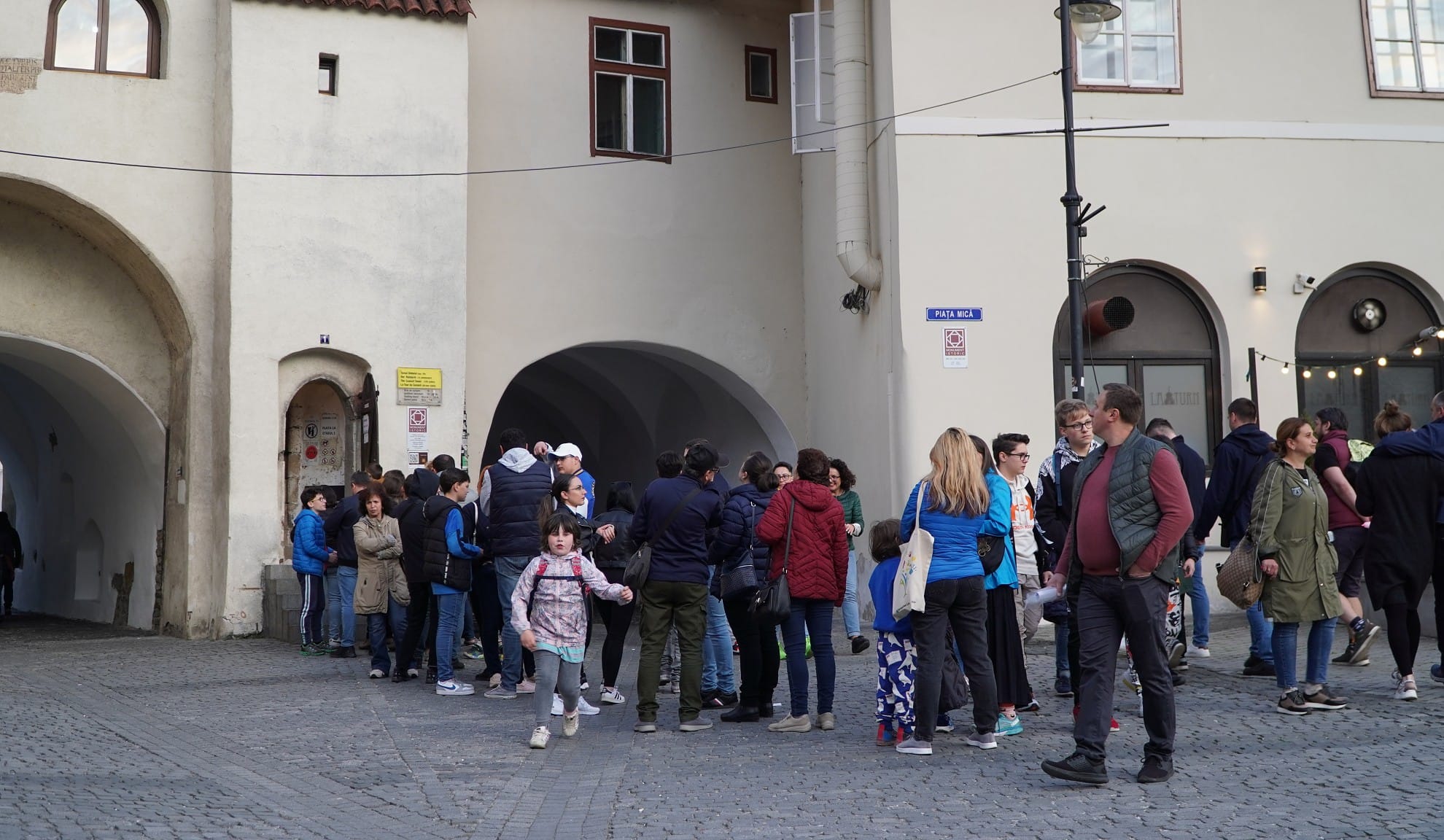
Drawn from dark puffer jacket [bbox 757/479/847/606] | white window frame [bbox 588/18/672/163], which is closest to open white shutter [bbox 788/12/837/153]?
white window frame [bbox 588/18/672/163]

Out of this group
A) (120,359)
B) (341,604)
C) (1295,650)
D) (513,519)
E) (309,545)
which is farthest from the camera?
(120,359)

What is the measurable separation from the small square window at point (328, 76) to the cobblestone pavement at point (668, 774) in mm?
7971

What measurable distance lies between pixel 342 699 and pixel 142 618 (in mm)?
8726

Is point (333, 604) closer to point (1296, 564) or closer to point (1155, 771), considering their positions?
point (1296, 564)

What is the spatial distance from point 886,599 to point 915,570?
21.7 inches

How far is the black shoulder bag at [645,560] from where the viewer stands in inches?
364

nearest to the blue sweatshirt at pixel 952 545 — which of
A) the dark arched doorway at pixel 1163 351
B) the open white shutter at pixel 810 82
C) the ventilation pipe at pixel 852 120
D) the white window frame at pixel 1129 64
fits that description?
the ventilation pipe at pixel 852 120

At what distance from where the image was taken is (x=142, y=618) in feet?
60.1

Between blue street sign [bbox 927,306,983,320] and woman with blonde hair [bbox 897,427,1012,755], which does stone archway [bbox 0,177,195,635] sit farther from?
woman with blonde hair [bbox 897,427,1012,755]

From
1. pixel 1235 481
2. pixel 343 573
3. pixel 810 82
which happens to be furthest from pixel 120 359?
pixel 1235 481

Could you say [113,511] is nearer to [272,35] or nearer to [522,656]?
[272,35]

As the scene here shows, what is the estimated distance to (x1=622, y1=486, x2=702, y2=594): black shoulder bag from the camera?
30.3 ft

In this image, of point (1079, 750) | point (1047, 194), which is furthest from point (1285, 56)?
point (1079, 750)

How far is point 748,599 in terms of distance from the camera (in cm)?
946
